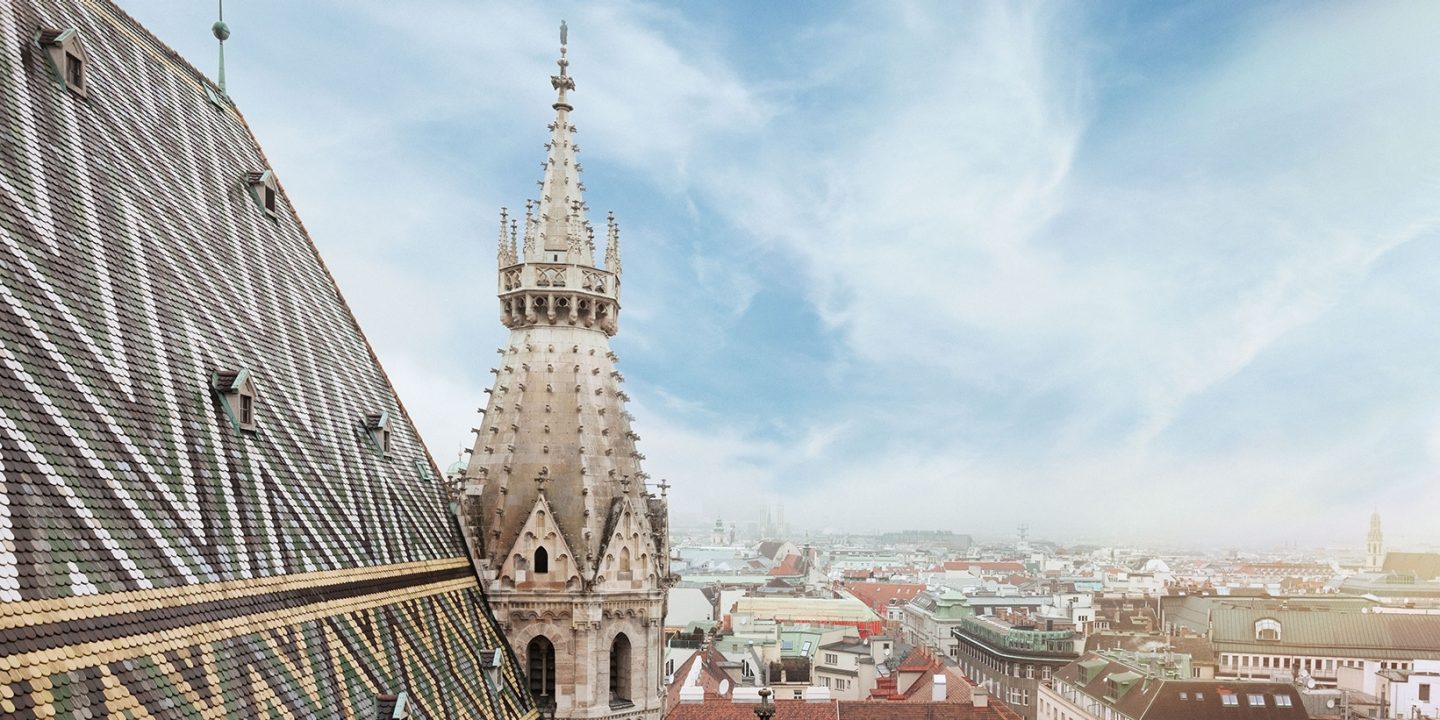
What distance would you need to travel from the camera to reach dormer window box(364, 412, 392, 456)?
18438 mm

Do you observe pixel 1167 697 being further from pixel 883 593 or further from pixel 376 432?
pixel 883 593

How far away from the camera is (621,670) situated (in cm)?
2248

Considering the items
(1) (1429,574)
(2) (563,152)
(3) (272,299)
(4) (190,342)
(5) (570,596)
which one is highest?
(2) (563,152)

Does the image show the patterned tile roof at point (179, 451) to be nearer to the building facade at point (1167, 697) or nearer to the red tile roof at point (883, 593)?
the building facade at point (1167, 697)

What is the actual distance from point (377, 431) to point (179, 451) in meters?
6.64

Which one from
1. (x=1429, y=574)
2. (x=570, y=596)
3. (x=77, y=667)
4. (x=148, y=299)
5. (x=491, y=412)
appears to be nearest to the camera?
(x=77, y=667)

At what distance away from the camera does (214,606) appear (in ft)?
37.0

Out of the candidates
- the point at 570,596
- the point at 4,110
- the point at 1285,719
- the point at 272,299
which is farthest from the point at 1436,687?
the point at 4,110

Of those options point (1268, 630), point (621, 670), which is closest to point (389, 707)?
point (621, 670)

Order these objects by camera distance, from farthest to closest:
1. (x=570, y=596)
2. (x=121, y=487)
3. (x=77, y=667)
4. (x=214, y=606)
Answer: (x=570, y=596) → (x=214, y=606) → (x=121, y=487) → (x=77, y=667)

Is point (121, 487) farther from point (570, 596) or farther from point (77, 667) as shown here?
point (570, 596)

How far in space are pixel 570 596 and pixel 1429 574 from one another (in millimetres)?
183623

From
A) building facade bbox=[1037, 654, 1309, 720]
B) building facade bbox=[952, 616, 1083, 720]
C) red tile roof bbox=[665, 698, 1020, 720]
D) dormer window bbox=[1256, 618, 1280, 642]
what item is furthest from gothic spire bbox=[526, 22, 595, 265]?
dormer window bbox=[1256, 618, 1280, 642]

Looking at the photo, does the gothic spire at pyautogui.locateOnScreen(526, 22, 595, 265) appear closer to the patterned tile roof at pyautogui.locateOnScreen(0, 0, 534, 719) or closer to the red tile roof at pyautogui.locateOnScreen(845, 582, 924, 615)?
the patterned tile roof at pyautogui.locateOnScreen(0, 0, 534, 719)
